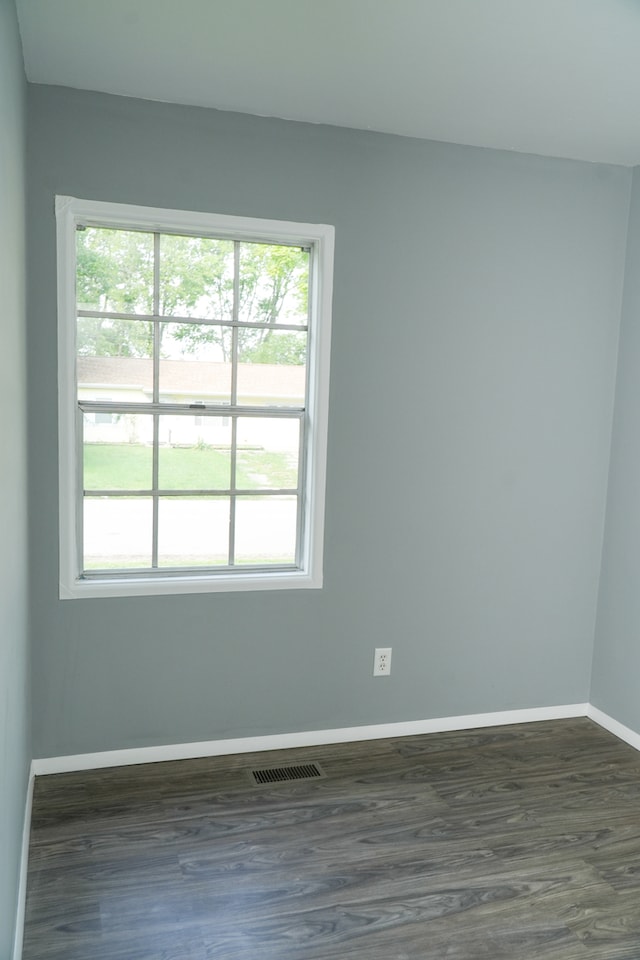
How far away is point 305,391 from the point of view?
3.14 m

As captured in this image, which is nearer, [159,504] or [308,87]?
[308,87]

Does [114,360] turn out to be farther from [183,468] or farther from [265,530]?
[265,530]

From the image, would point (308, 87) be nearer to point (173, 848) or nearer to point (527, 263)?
point (527, 263)

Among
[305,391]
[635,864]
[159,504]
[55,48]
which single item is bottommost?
[635,864]

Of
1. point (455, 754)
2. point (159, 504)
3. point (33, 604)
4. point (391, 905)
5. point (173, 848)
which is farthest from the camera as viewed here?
point (455, 754)

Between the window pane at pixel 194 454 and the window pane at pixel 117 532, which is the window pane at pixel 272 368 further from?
the window pane at pixel 117 532

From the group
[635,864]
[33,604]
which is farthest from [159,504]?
[635,864]

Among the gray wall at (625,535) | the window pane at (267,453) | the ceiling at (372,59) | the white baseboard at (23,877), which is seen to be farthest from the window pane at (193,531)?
the gray wall at (625,535)

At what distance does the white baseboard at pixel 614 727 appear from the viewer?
3.36 m

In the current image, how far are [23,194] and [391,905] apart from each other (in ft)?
8.20

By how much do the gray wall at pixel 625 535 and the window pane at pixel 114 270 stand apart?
83.6 inches

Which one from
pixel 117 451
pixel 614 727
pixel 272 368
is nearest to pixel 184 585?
pixel 117 451

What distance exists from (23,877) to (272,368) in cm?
197

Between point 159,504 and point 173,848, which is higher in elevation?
point 159,504
